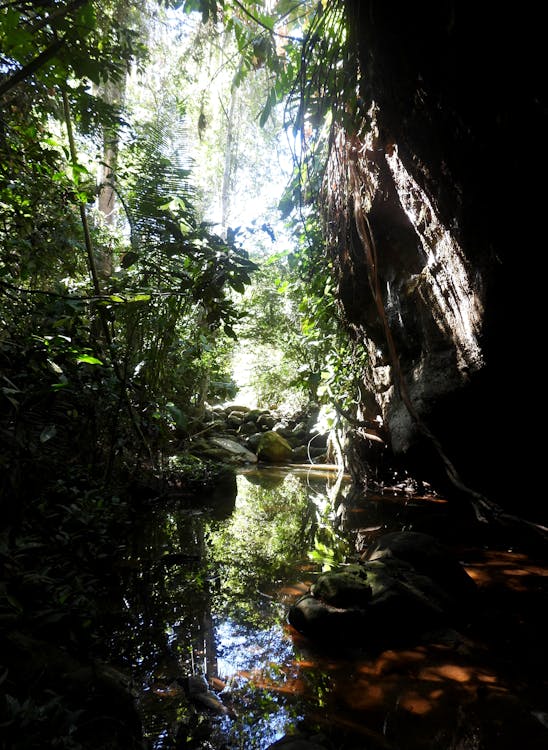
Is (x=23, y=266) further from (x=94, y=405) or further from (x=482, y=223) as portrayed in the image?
(x=482, y=223)

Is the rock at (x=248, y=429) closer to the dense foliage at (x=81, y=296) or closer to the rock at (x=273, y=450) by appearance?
the rock at (x=273, y=450)

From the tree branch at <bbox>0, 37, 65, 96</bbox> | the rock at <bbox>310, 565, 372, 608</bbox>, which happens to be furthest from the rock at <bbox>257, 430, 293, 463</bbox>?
the tree branch at <bbox>0, 37, 65, 96</bbox>

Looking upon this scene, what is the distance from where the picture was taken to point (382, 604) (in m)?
2.84

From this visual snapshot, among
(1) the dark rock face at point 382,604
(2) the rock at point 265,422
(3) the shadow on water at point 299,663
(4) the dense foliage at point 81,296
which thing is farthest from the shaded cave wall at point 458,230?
(2) the rock at point 265,422

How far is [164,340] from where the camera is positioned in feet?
15.4

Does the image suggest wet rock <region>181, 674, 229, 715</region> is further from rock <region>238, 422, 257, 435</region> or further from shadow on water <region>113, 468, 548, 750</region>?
rock <region>238, 422, 257, 435</region>

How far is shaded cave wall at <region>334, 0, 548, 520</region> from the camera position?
2.43 m

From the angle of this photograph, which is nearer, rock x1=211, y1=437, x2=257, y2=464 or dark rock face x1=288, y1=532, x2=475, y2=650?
dark rock face x1=288, y1=532, x2=475, y2=650

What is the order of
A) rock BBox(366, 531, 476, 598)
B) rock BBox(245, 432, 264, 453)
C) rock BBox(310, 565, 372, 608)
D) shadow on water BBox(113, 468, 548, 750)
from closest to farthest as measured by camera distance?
shadow on water BBox(113, 468, 548, 750)
rock BBox(310, 565, 372, 608)
rock BBox(366, 531, 476, 598)
rock BBox(245, 432, 264, 453)

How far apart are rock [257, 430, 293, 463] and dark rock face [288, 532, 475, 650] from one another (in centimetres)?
822

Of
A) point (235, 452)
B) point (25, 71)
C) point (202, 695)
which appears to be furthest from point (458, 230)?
point (235, 452)

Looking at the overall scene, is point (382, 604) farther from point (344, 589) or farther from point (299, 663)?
point (299, 663)

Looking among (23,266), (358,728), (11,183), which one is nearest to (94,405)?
(23,266)

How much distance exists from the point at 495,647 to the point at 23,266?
184 inches
